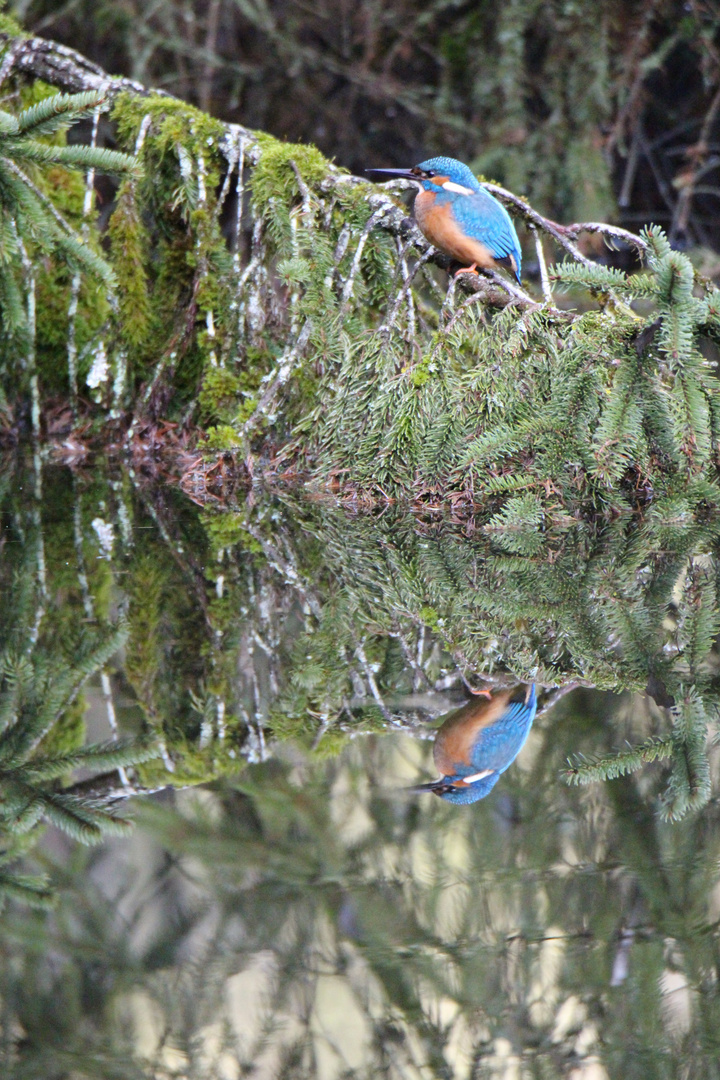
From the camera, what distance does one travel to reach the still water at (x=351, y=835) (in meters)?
1.36

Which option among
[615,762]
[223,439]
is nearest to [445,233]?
[223,439]

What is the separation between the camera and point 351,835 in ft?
5.82

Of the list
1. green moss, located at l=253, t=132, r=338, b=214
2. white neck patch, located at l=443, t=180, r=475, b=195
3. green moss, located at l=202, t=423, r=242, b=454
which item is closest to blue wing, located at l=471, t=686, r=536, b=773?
white neck patch, located at l=443, t=180, r=475, b=195

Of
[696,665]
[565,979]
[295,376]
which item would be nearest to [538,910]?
→ [565,979]

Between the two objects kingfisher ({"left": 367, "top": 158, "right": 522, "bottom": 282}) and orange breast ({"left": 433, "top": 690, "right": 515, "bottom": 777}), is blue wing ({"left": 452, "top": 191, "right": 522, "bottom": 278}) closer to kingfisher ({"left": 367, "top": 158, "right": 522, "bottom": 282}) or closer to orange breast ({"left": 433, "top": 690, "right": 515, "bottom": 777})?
kingfisher ({"left": 367, "top": 158, "right": 522, "bottom": 282})

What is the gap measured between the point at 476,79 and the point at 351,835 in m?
7.73

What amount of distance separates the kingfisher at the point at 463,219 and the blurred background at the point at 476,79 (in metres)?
3.31

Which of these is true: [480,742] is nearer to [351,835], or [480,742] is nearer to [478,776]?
[478,776]

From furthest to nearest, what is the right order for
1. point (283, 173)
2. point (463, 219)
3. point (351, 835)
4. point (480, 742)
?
point (283, 173)
point (463, 219)
point (480, 742)
point (351, 835)

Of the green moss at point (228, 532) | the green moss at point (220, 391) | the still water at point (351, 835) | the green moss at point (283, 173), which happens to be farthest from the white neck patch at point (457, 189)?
the still water at point (351, 835)

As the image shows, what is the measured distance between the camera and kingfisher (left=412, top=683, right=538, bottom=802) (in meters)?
1.95

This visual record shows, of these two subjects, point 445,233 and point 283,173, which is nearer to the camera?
point 445,233

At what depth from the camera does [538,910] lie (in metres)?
1.58

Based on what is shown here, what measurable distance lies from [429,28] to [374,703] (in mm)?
8221
